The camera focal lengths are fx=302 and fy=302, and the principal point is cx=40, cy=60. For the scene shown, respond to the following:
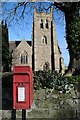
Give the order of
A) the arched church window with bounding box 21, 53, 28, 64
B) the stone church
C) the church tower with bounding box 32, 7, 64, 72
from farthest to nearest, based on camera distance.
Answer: the church tower with bounding box 32, 7, 64, 72 → the stone church → the arched church window with bounding box 21, 53, 28, 64

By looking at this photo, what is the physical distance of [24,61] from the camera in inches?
2148

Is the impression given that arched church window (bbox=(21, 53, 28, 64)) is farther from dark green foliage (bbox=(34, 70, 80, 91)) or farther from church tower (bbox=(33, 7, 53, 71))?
dark green foliage (bbox=(34, 70, 80, 91))

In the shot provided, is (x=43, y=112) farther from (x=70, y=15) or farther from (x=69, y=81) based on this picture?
(x=70, y=15)

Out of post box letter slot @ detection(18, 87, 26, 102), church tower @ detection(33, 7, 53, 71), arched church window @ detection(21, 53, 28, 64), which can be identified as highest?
church tower @ detection(33, 7, 53, 71)

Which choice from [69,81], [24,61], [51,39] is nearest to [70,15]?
[69,81]

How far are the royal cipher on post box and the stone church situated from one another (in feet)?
157

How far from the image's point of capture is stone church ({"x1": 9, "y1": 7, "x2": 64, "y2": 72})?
54625mm

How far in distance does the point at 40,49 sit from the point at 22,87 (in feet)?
167

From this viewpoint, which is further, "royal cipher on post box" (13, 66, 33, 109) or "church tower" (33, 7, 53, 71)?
"church tower" (33, 7, 53, 71)

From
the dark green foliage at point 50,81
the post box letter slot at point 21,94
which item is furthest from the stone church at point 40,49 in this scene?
the post box letter slot at point 21,94

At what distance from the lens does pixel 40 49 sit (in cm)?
5641

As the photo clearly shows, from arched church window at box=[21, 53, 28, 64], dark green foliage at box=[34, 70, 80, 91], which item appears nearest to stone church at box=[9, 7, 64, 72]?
arched church window at box=[21, 53, 28, 64]

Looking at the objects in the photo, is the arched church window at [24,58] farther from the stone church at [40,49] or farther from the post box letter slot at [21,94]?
the post box letter slot at [21,94]

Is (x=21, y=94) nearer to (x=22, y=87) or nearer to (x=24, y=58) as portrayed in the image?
(x=22, y=87)
